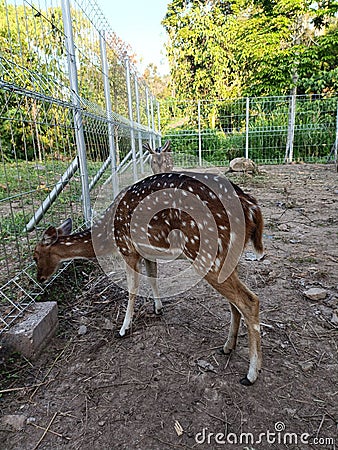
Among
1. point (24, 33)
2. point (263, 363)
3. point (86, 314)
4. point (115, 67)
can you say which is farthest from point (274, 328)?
point (115, 67)

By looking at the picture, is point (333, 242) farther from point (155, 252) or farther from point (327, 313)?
point (155, 252)

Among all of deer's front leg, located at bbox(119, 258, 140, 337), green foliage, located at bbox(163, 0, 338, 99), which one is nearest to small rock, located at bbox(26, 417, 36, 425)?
deer's front leg, located at bbox(119, 258, 140, 337)

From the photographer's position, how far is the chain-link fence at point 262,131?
13.3 meters

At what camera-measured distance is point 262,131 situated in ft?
44.7

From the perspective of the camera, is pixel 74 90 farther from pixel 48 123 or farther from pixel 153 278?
pixel 153 278

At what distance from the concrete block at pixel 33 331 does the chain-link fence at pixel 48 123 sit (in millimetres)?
81

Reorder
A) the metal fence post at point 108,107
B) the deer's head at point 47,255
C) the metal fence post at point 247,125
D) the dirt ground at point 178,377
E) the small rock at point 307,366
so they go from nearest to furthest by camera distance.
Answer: the dirt ground at point 178,377
the small rock at point 307,366
the deer's head at point 47,255
the metal fence post at point 108,107
the metal fence post at point 247,125

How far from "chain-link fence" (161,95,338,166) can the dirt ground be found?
10005 millimetres

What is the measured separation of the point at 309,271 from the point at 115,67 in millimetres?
4269

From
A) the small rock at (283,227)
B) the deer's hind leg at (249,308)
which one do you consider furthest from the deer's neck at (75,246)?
the small rock at (283,227)

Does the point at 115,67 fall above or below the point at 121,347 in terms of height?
above

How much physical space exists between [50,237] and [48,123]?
889 mm

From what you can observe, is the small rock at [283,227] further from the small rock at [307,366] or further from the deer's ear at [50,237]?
the deer's ear at [50,237]

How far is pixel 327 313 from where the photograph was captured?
2730 millimetres
